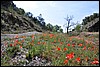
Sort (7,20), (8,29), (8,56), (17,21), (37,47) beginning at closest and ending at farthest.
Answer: (8,56)
(37,47)
(8,29)
(7,20)
(17,21)

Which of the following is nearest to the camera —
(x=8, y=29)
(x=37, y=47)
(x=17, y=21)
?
(x=37, y=47)

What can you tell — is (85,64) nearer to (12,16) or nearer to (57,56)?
(57,56)

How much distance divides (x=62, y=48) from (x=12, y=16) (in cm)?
2950

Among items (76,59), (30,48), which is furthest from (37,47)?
(76,59)

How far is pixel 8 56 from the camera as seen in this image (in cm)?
1213

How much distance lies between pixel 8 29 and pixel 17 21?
5.40 m

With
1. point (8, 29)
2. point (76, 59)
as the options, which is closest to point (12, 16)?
point (8, 29)

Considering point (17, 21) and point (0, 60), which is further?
point (17, 21)

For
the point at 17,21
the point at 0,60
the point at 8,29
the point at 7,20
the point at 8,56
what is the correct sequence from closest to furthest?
the point at 0,60, the point at 8,56, the point at 8,29, the point at 7,20, the point at 17,21

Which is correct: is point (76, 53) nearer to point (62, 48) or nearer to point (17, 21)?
point (62, 48)

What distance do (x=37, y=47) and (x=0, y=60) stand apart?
8.74ft

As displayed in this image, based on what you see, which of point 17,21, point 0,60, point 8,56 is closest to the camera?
point 0,60

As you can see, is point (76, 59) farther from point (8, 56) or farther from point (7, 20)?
point (7, 20)

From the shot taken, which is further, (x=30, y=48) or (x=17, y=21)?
(x=17, y=21)
